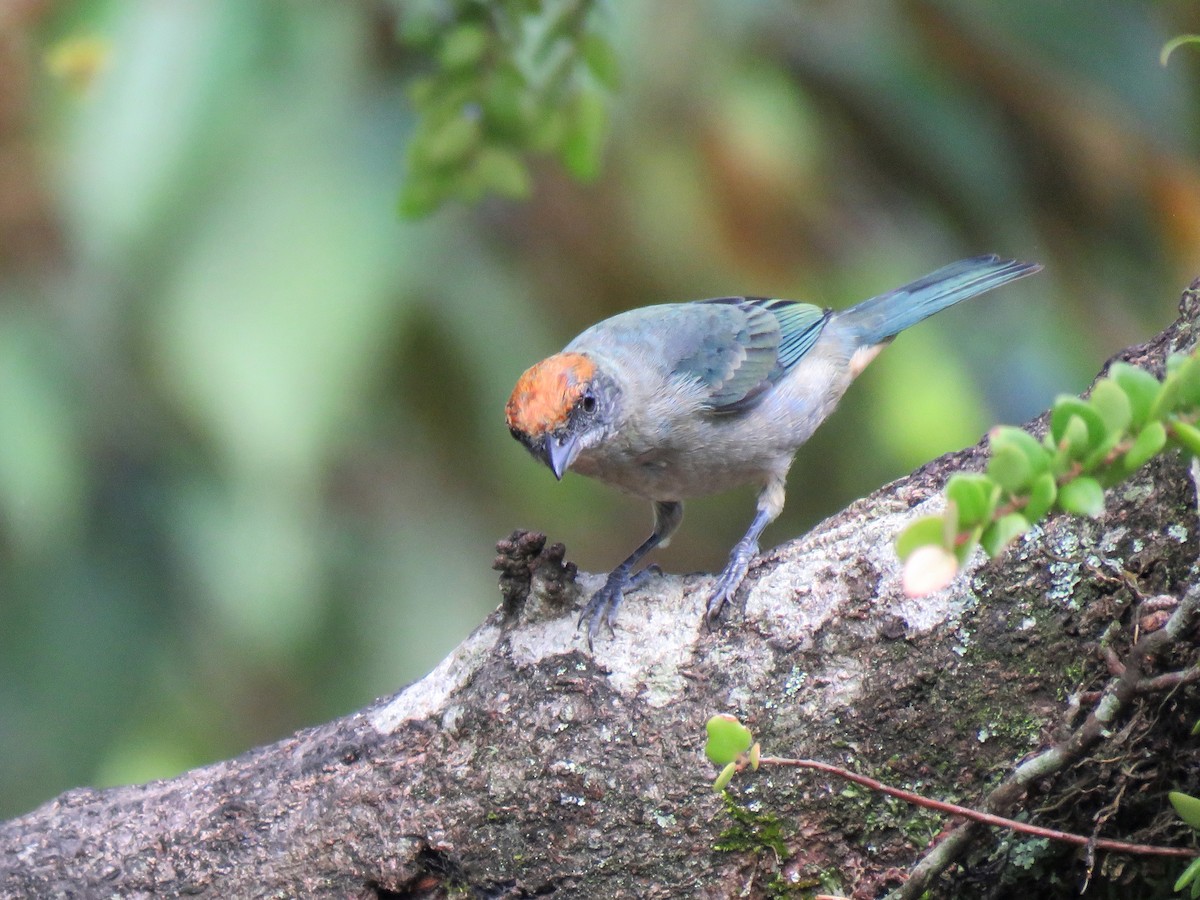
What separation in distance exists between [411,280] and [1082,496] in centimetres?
550

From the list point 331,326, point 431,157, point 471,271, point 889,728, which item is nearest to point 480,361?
point 471,271

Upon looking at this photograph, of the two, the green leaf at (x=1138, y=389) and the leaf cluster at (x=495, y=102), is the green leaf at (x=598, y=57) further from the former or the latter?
the green leaf at (x=1138, y=389)

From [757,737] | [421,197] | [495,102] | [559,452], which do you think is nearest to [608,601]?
[757,737]

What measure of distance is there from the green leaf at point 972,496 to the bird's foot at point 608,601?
1.24 metres

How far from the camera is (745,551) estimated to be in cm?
335

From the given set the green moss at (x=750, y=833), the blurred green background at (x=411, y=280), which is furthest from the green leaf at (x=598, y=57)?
the blurred green background at (x=411, y=280)

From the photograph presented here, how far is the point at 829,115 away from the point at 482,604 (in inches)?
141

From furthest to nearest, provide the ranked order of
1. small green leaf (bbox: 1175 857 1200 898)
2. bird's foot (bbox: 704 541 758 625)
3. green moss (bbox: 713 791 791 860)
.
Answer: bird's foot (bbox: 704 541 758 625) < green moss (bbox: 713 791 791 860) < small green leaf (bbox: 1175 857 1200 898)

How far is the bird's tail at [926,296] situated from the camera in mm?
4238

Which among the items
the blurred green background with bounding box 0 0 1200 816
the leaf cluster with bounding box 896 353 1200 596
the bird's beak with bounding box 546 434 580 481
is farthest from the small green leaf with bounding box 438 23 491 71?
the blurred green background with bounding box 0 0 1200 816

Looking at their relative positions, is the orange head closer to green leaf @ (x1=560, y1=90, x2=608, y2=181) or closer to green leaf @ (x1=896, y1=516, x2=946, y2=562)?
green leaf @ (x1=560, y1=90, x2=608, y2=181)

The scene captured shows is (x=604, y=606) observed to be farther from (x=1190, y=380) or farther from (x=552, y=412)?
(x=1190, y=380)

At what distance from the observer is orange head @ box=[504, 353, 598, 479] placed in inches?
130

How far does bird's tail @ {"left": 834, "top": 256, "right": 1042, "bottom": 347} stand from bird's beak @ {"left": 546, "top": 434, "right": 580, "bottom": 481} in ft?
4.95
